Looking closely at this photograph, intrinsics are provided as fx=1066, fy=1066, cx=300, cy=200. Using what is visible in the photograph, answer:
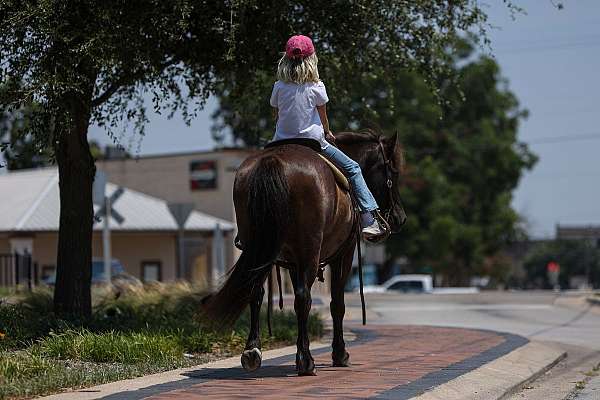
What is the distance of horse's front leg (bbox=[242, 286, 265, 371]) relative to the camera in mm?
8922

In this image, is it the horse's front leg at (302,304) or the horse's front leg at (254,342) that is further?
the horse's front leg at (302,304)

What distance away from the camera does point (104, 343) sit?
10602 millimetres

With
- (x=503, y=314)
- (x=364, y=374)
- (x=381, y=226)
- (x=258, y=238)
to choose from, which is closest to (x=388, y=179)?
(x=381, y=226)

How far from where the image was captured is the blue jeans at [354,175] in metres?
9.83

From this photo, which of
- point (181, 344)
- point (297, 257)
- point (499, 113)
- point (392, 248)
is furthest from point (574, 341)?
point (499, 113)

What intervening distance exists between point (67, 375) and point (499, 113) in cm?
5857

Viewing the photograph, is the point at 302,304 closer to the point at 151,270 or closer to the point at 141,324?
the point at 141,324

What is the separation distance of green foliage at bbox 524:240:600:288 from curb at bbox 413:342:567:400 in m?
81.1

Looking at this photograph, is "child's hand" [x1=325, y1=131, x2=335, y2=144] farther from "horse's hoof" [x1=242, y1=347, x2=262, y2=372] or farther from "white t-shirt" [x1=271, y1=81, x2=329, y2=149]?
"horse's hoof" [x1=242, y1=347, x2=262, y2=372]

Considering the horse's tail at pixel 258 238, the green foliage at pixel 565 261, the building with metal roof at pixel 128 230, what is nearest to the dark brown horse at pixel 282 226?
the horse's tail at pixel 258 238

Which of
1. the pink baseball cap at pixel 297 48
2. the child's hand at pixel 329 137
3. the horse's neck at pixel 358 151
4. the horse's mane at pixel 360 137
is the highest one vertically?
the pink baseball cap at pixel 297 48

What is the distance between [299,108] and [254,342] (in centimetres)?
212

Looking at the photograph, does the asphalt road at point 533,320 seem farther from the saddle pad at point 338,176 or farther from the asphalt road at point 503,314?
the saddle pad at point 338,176

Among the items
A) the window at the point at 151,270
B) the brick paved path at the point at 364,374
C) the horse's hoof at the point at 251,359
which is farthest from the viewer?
the window at the point at 151,270
